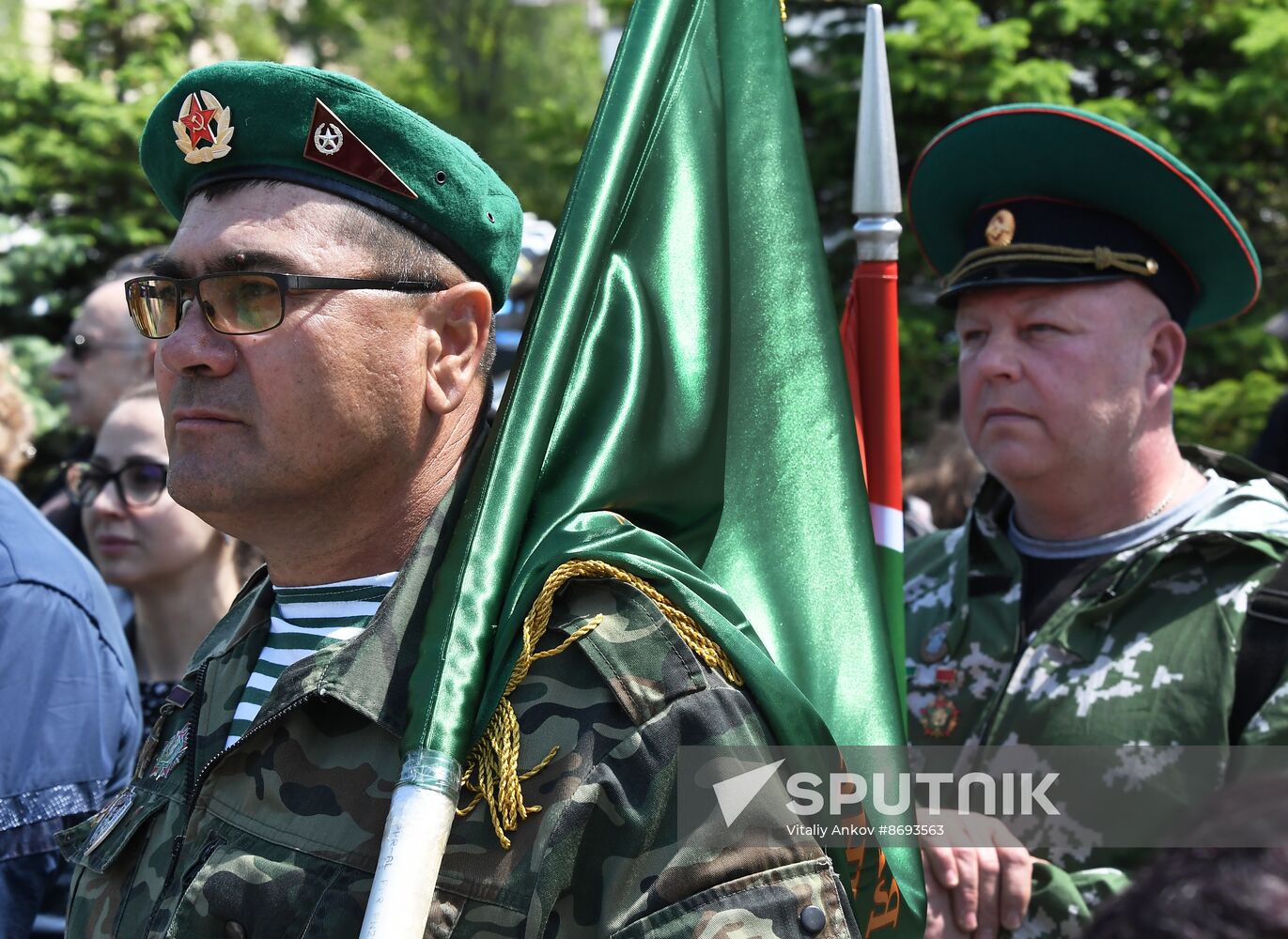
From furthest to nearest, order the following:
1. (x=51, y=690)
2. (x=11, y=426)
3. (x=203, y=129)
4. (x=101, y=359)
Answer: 1. (x=101, y=359)
2. (x=11, y=426)
3. (x=51, y=690)
4. (x=203, y=129)

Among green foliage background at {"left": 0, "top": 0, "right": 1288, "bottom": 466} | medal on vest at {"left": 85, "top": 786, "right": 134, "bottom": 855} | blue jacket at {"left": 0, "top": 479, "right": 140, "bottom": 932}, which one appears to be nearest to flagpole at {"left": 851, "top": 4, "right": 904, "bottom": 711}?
medal on vest at {"left": 85, "top": 786, "right": 134, "bottom": 855}

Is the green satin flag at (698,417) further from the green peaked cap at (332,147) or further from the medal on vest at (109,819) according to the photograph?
the medal on vest at (109,819)

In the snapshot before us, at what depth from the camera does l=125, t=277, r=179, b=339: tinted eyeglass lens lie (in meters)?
2.10

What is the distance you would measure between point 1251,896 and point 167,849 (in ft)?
5.08

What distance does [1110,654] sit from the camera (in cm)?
292

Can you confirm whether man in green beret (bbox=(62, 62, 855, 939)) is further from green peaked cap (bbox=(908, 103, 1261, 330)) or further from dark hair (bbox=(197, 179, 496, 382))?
green peaked cap (bbox=(908, 103, 1261, 330))

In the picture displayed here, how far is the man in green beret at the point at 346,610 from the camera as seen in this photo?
168 centimetres

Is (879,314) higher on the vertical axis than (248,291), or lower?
higher

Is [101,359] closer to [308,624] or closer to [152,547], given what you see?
[152,547]

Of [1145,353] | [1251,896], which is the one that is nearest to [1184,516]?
[1145,353]

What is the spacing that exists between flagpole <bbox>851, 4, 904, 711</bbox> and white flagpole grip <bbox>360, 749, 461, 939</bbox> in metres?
0.94

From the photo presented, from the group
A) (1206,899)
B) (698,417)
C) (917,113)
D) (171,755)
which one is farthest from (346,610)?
(917,113)

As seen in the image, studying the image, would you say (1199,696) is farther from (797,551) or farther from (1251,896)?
(1251,896)

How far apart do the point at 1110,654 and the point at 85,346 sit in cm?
365
